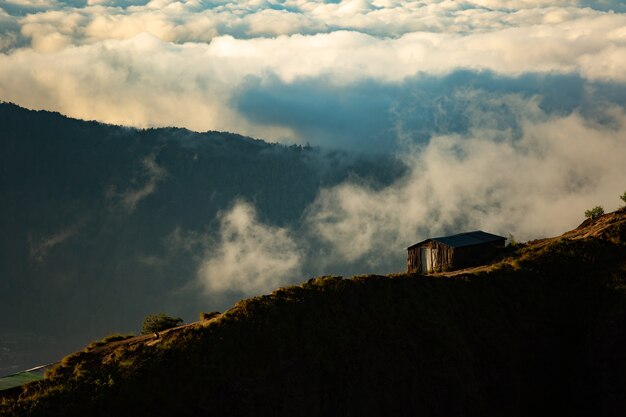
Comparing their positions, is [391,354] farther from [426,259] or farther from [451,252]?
[426,259]

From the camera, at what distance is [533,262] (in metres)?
68.4

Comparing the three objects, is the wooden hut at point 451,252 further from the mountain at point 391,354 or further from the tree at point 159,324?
the tree at point 159,324

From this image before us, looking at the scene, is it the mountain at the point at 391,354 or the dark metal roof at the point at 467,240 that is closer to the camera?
the mountain at the point at 391,354

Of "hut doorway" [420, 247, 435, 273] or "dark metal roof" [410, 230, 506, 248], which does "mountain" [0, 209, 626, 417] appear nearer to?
"dark metal roof" [410, 230, 506, 248]

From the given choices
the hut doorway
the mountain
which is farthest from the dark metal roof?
the mountain

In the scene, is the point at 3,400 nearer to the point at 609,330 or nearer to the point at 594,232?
the point at 609,330

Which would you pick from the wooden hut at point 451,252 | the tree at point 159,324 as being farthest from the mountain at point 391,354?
the tree at point 159,324

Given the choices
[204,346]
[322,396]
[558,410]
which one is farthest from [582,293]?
[204,346]

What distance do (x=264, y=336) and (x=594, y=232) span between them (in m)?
36.4

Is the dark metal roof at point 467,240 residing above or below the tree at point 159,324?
above

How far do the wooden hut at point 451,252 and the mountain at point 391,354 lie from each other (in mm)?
8016

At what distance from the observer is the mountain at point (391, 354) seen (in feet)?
159

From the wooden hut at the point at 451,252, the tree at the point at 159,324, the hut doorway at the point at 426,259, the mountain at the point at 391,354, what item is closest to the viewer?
the mountain at the point at 391,354

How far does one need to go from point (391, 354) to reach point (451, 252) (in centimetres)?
2471
